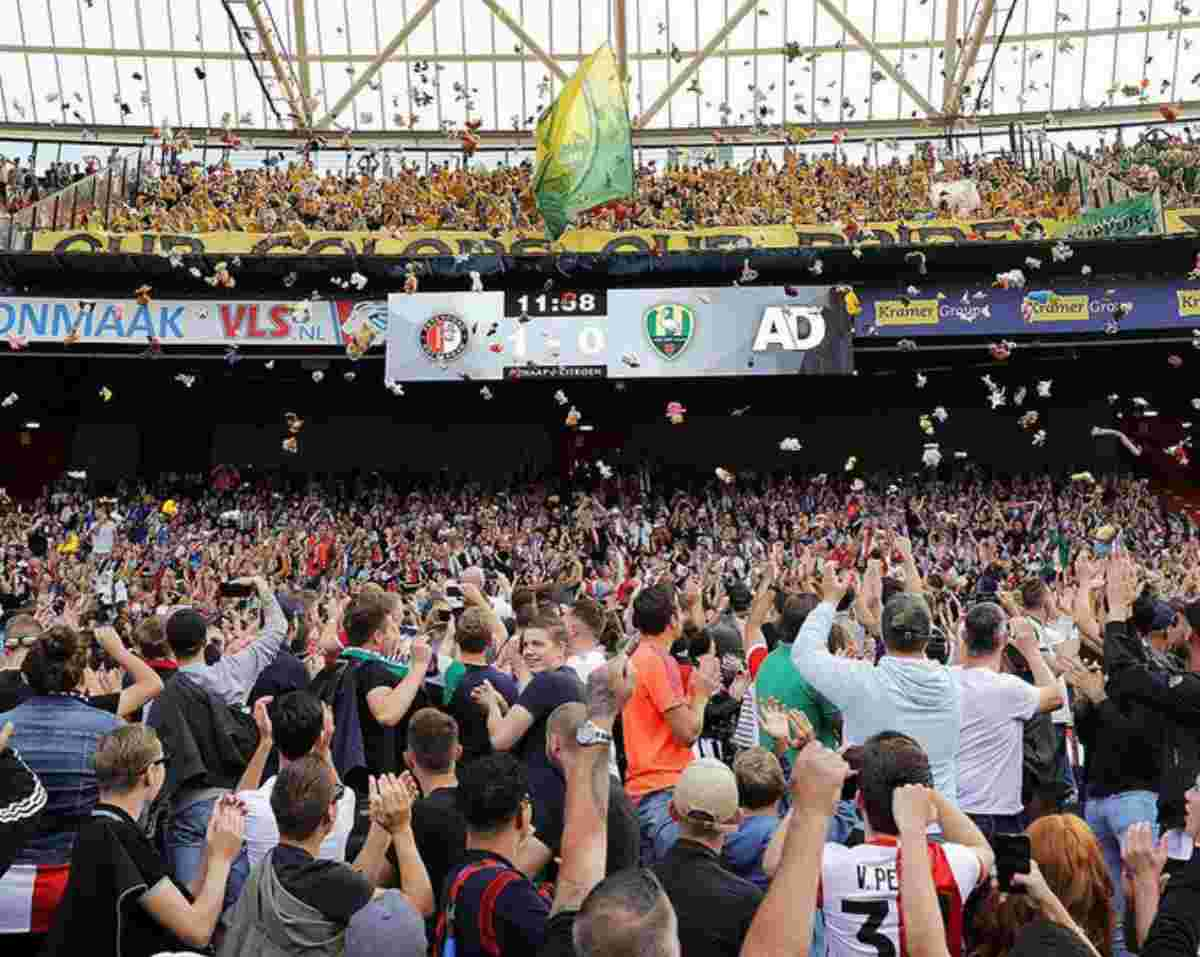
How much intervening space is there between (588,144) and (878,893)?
64.9 feet

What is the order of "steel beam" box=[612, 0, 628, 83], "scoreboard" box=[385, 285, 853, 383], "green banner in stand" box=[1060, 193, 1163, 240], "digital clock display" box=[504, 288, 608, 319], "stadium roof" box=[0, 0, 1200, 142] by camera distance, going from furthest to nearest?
1. "stadium roof" box=[0, 0, 1200, 142]
2. "steel beam" box=[612, 0, 628, 83]
3. "digital clock display" box=[504, 288, 608, 319]
4. "scoreboard" box=[385, 285, 853, 383]
5. "green banner in stand" box=[1060, 193, 1163, 240]

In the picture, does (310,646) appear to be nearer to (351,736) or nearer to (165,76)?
(351,736)

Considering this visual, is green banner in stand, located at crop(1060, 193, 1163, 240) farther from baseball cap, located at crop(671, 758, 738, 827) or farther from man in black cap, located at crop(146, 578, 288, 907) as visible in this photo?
baseball cap, located at crop(671, 758, 738, 827)

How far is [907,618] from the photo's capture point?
511 cm

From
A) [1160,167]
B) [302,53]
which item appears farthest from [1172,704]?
[302,53]

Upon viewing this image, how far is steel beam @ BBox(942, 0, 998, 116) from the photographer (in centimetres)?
3021

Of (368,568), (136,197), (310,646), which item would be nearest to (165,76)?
(136,197)

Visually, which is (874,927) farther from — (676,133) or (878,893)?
(676,133)

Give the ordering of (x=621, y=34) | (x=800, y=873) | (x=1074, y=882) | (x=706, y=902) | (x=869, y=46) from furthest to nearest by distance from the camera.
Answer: (x=621, y=34)
(x=869, y=46)
(x=706, y=902)
(x=1074, y=882)
(x=800, y=873)

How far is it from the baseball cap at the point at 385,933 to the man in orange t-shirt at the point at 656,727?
6.70 feet

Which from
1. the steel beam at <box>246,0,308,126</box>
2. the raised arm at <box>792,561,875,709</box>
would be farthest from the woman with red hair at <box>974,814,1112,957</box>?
the steel beam at <box>246,0,308,126</box>

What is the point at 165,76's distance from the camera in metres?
39.6

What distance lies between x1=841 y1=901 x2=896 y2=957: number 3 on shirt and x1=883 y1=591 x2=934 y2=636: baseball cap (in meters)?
1.55

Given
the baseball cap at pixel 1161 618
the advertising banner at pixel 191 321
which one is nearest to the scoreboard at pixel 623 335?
the advertising banner at pixel 191 321
